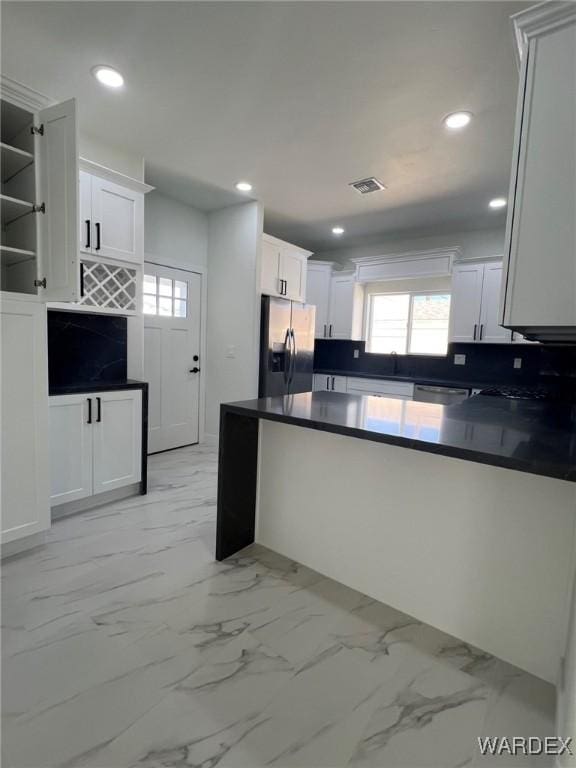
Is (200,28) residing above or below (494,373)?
above

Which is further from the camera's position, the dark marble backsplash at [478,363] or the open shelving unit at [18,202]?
the dark marble backsplash at [478,363]

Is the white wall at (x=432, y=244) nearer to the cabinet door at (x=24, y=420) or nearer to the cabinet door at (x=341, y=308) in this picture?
the cabinet door at (x=341, y=308)

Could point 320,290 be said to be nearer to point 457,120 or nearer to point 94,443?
point 457,120

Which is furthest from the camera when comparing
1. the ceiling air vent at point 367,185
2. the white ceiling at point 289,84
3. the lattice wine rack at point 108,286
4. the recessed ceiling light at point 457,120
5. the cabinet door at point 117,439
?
the ceiling air vent at point 367,185

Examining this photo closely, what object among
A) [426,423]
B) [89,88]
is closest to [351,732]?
[426,423]

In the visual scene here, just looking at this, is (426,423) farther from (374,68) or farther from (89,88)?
(89,88)

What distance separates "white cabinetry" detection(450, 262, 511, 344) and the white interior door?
2970 millimetres

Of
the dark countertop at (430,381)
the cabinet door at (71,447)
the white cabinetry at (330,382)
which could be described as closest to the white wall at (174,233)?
the cabinet door at (71,447)

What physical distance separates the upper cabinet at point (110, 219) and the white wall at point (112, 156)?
264 mm

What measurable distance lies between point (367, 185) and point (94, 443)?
10.3ft

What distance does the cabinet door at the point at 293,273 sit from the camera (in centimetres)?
448

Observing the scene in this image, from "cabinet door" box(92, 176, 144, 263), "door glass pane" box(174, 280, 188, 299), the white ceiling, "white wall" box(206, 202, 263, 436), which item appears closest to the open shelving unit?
the white ceiling

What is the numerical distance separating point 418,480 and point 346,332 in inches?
152

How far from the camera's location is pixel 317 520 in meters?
2.08
